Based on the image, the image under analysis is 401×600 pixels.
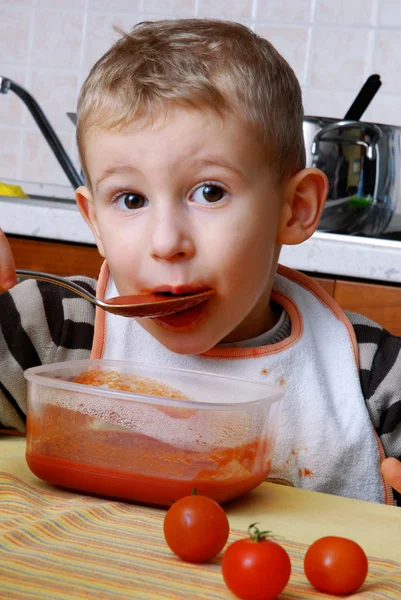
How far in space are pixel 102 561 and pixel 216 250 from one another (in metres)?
0.45

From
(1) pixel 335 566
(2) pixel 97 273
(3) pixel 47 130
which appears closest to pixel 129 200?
(1) pixel 335 566

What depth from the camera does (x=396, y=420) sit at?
40.1 inches

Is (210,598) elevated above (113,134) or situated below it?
below

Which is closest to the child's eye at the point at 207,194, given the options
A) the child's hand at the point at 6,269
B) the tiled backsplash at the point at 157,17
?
the child's hand at the point at 6,269

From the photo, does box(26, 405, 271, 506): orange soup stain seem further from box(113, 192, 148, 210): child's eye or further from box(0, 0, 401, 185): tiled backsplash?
box(0, 0, 401, 185): tiled backsplash

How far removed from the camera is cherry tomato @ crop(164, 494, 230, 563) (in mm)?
546

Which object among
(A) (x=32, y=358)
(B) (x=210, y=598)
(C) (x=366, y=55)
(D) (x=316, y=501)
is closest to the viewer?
(B) (x=210, y=598)

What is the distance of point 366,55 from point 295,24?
0.71 feet

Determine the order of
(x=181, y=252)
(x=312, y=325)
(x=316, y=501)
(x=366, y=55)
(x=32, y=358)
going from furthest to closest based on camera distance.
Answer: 1. (x=366, y=55)
2. (x=312, y=325)
3. (x=32, y=358)
4. (x=181, y=252)
5. (x=316, y=501)

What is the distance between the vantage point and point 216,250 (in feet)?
3.03

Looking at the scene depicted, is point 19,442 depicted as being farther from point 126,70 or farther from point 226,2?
point 226,2

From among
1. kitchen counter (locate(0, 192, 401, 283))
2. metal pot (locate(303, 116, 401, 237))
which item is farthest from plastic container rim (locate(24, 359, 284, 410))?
metal pot (locate(303, 116, 401, 237))

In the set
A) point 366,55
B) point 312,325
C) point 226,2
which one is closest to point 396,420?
point 312,325

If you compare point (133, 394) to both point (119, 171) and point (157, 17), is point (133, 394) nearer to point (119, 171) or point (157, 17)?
point (119, 171)
